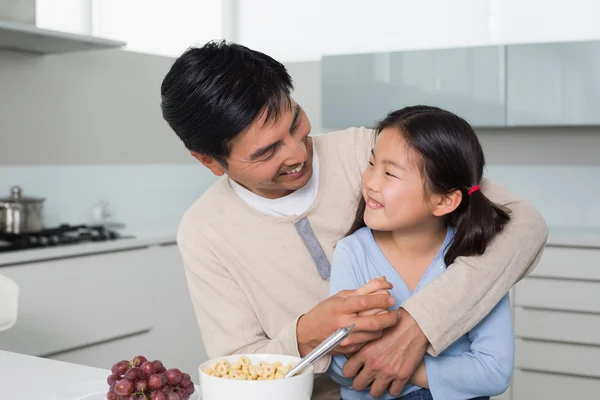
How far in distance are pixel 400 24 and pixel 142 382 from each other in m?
3.63

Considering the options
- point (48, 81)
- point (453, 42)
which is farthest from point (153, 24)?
point (453, 42)

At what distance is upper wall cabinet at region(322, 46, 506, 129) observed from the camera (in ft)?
12.6

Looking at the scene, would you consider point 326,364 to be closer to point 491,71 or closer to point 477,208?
point 477,208

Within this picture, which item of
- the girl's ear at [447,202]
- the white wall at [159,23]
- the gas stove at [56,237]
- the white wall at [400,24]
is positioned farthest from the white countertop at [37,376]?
the white wall at [400,24]

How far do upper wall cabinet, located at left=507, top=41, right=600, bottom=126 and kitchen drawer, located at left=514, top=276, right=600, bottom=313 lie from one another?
776mm

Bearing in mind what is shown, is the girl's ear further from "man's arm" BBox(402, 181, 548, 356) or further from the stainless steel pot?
the stainless steel pot

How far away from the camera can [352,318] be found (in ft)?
4.16

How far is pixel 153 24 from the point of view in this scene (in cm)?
451

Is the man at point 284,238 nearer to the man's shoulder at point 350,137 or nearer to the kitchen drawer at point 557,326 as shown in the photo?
the man's shoulder at point 350,137

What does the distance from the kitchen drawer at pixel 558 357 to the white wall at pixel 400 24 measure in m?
1.56

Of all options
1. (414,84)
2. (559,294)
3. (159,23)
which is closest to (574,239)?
(559,294)

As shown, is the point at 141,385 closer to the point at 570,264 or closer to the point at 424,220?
the point at 424,220

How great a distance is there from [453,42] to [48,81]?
213 cm

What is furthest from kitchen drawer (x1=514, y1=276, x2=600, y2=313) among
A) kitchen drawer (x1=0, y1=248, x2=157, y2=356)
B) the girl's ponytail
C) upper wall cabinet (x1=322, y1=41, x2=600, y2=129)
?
the girl's ponytail
